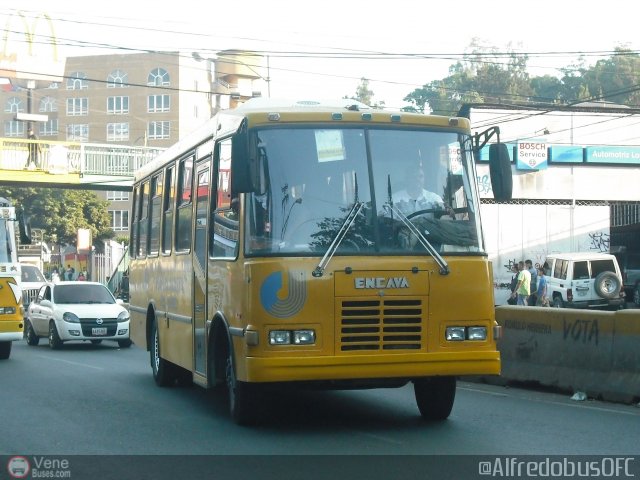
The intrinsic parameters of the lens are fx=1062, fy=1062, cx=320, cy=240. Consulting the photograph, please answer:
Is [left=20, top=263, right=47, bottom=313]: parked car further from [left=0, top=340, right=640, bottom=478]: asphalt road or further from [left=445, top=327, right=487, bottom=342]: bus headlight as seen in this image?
[left=445, top=327, right=487, bottom=342]: bus headlight

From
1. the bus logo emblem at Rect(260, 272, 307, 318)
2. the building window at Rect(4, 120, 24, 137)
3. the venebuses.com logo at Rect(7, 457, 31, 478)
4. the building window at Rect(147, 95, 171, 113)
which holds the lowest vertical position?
the venebuses.com logo at Rect(7, 457, 31, 478)

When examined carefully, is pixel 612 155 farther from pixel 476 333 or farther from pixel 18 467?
pixel 18 467

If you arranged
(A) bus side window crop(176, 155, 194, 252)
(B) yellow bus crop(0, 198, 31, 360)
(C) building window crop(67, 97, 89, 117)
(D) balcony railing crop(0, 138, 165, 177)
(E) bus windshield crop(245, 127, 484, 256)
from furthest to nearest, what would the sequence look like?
(C) building window crop(67, 97, 89, 117) → (D) balcony railing crop(0, 138, 165, 177) → (B) yellow bus crop(0, 198, 31, 360) → (A) bus side window crop(176, 155, 194, 252) → (E) bus windshield crop(245, 127, 484, 256)

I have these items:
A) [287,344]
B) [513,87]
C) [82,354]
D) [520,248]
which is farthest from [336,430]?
[513,87]

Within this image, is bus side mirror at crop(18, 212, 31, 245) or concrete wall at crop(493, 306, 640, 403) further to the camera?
bus side mirror at crop(18, 212, 31, 245)

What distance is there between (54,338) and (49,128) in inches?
3263

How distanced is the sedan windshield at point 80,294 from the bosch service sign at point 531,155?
21.3 meters

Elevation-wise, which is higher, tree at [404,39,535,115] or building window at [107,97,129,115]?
tree at [404,39,535,115]

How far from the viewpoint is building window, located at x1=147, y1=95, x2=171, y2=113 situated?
96.9 metres

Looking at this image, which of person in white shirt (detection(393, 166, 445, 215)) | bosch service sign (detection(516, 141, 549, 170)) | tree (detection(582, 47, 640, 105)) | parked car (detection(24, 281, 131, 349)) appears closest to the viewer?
person in white shirt (detection(393, 166, 445, 215))

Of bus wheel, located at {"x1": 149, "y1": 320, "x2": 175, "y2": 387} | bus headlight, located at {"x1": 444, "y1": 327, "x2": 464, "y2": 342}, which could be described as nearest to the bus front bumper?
bus headlight, located at {"x1": 444, "y1": 327, "x2": 464, "y2": 342}

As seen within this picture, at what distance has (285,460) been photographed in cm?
838

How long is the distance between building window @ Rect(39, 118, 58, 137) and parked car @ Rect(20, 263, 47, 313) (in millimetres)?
68934

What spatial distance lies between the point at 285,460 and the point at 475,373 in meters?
2.14
